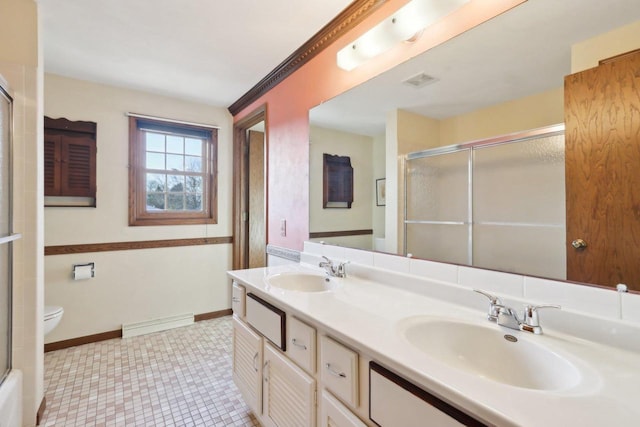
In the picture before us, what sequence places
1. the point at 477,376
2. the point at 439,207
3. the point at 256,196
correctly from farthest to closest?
the point at 256,196
the point at 439,207
the point at 477,376

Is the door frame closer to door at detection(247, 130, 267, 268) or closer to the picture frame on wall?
door at detection(247, 130, 267, 268)

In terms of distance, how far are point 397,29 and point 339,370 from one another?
1398mm

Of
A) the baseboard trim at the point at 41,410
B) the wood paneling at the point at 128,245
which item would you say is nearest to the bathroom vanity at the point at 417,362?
the baseboard trim at the point at 41,410

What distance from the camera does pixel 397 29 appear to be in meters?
1.33

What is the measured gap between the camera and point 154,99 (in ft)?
9.38

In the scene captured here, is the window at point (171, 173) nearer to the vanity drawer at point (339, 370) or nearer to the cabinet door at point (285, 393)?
the cabinet door at point (285, 393)

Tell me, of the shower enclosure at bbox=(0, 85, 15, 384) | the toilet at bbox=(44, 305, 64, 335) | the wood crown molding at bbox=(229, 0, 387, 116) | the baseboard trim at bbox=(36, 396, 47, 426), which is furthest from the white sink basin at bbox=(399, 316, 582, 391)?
the toilet at bbox=(44, 305, 64, 335)

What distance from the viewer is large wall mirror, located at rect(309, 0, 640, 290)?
930 millimetres

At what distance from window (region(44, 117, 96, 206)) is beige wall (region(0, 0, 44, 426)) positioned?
0.95 metres

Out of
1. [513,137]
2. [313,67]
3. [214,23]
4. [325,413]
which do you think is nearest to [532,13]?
[513,137]

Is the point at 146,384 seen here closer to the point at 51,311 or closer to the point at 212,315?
the point at 51,311

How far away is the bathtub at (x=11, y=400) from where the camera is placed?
131 centimetres

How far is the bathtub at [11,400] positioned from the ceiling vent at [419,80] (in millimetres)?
2303

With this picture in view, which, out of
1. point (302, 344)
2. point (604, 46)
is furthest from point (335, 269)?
point (604, 46)
